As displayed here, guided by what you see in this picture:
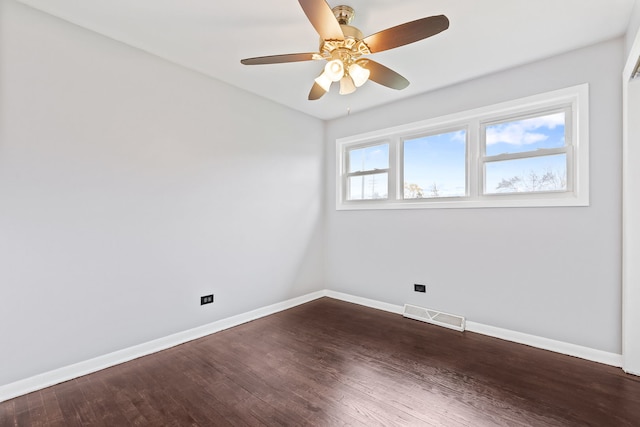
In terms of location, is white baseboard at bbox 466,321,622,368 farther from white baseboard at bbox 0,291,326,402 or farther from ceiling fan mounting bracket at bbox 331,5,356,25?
ceiling fan mounting bracket at bbox 331,5,356,25

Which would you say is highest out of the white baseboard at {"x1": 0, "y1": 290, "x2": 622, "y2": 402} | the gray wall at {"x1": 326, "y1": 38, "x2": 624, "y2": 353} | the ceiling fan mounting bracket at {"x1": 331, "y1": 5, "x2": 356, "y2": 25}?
the ceiling fan mounting bracket at {"x1": 331, "y1": 5, "x2": 356, "y2": 25}

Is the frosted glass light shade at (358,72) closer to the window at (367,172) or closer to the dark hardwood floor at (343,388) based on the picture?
the window at (367,172)

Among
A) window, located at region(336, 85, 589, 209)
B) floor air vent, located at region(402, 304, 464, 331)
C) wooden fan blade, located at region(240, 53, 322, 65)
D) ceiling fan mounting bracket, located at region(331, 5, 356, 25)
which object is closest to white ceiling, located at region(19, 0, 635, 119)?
ceiling fan mounting bracket, located at region(331, 5, 356, 25)

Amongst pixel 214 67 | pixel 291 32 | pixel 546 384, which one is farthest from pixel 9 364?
pixel 546 384

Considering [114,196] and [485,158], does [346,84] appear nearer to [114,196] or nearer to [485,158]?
[485,158]

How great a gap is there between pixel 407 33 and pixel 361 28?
0.70m

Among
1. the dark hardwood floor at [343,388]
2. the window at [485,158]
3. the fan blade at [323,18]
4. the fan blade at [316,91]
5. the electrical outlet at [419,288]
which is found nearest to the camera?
the fan blade at [323,18]

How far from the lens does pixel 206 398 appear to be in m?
1.95

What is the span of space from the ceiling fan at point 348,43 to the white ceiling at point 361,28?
0.34 m

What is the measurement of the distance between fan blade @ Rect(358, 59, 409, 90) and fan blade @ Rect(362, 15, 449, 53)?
213 mm

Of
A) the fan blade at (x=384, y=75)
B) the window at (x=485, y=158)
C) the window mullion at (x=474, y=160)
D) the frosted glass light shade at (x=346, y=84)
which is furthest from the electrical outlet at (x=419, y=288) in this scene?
the frosted glass light shade at (x=346, y=84)

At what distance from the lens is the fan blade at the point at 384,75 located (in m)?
2.09

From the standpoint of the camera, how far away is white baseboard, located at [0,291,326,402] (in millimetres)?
1974

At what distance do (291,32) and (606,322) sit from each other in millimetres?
3520
